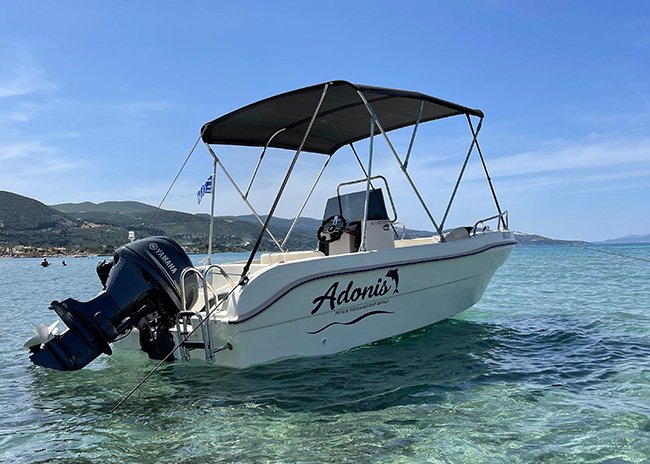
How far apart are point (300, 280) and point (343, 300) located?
75 cm

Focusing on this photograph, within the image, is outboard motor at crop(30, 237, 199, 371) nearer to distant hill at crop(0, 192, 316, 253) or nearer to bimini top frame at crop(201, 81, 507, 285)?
bimini top frame at crop(201, 81, 507, 285)

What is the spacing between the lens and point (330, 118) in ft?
26.1

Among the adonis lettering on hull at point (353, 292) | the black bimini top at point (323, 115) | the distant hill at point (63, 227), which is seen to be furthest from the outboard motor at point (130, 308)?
the distant hill at point (63, 227)

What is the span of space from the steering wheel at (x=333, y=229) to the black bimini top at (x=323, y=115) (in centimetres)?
155

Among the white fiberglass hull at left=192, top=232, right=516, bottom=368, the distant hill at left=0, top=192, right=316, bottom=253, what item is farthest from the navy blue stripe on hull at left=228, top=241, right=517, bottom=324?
the distant hill at left=0, top=192, right=316, bottom=253

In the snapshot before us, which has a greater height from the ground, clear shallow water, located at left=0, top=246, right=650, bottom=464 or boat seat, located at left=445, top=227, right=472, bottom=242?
boat seat, located at left=445, top=227, right=472, bottom=242

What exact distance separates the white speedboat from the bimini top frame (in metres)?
0.03

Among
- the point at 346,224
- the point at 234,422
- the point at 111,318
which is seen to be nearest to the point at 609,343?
the point at 346,224

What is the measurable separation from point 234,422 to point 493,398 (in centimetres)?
226

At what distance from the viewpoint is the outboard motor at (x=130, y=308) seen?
4.59 m

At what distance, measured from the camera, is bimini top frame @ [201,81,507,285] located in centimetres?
645

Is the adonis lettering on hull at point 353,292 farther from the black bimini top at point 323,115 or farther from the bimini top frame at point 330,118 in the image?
the black bimini top at point 323,115

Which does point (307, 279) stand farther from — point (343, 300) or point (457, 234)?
point (457, 234)

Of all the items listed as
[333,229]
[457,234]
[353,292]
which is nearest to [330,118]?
[333,229]
